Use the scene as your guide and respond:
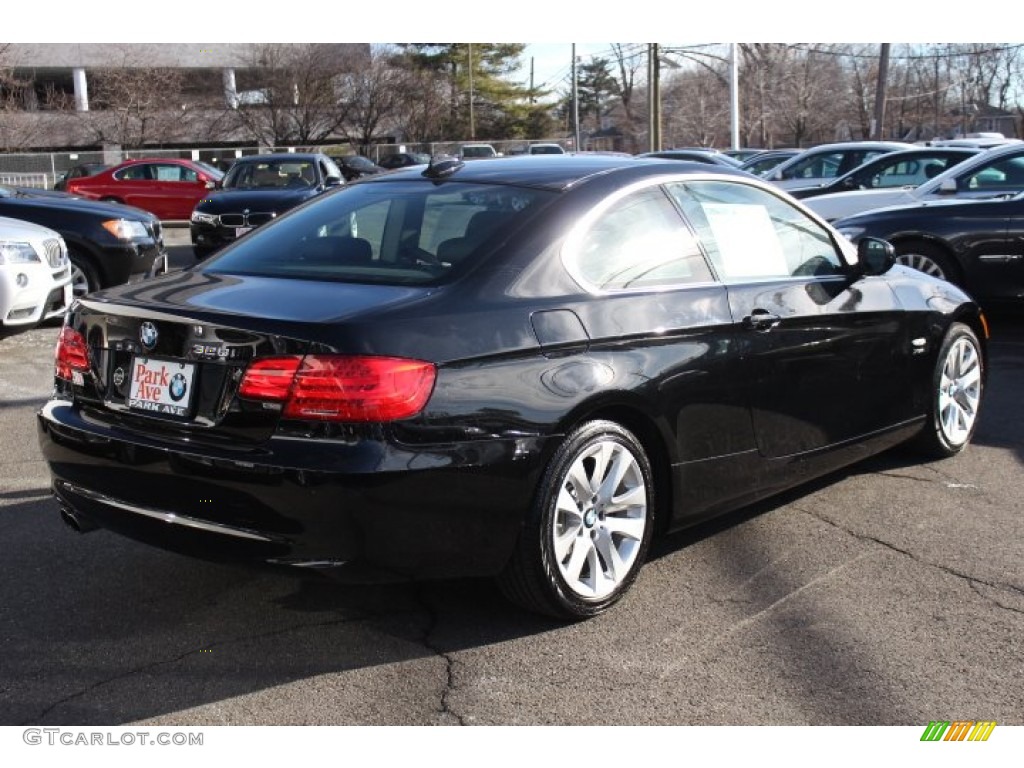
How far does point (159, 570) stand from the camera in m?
4.47

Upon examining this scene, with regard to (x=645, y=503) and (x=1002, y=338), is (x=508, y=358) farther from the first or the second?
(x=1002, y=338)

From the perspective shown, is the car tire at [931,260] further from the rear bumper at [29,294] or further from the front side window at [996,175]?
the rear bumper at [29,294]

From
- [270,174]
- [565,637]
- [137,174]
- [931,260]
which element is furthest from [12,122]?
[565,637]

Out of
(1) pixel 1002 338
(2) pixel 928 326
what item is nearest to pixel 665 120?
(1) pixel 1002 338

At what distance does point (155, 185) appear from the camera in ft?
86.9

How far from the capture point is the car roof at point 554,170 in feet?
14.5

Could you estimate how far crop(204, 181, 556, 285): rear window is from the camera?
402 cm

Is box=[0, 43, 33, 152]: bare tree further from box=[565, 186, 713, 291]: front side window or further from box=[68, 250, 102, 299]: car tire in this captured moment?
box=[565, 186, 713, 291]: front side window

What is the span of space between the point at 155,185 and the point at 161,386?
24268 millimetres

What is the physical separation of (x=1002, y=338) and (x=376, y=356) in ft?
25.2

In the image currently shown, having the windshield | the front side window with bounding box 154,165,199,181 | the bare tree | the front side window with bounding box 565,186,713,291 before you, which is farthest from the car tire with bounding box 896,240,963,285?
the bare tree

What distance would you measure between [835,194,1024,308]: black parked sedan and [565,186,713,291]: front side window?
5.32 metres

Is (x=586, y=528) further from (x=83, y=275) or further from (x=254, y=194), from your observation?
(x=254, y=194)

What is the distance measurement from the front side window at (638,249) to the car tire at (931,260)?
566 centimetres
